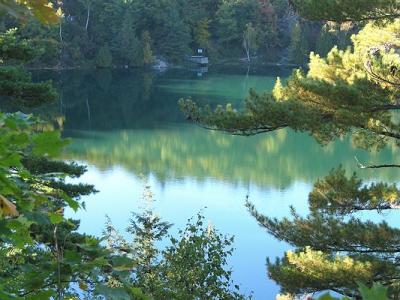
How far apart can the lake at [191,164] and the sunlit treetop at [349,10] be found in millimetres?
2364

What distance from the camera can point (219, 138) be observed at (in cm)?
2123

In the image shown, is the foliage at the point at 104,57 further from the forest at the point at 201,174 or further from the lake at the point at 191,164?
the lake at the point at 191,164

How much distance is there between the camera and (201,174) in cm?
1652

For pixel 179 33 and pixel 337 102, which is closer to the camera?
pixel 337 102

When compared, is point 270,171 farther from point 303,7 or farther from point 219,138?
point 303,7

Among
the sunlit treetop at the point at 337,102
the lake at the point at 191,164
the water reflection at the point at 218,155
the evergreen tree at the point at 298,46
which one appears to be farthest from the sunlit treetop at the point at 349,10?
the evergreen tree at the point at 298,46

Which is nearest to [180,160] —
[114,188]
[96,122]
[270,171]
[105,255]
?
[270,171]

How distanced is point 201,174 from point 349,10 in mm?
11722

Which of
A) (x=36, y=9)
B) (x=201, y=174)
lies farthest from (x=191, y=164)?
(x=36, y=9)

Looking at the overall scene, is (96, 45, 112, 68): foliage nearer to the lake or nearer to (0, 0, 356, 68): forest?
(0, 0, 356, 68): forest

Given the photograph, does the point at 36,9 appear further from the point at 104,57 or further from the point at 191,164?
the point at 104,57

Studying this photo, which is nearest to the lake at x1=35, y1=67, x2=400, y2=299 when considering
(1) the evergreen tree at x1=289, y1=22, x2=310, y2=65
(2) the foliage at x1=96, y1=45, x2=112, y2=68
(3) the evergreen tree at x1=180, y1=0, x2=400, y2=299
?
(3) the evergreen tree at x1=180, y1=0, x2=400, y2=299

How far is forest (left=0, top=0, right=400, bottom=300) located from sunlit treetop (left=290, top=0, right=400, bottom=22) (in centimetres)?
2

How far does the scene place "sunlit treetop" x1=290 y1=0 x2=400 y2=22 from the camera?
4914 mm
